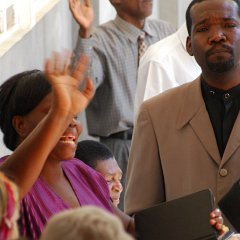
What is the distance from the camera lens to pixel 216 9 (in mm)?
3820

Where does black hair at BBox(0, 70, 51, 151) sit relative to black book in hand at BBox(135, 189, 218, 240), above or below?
above

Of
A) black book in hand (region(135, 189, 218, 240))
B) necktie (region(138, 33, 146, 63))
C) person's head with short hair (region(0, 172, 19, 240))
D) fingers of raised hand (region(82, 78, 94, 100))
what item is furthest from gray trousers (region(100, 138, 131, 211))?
person's head with short hair (region(0, 172, 19, 240))

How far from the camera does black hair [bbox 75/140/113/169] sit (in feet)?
Result: 15.6

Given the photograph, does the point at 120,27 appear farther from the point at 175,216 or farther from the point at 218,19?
the point at 175,216

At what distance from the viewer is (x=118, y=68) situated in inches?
249

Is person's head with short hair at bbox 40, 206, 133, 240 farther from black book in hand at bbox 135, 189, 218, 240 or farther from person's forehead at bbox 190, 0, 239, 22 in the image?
person's forehead at bbox 190, 0, 239, 22

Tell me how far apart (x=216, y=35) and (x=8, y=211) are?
1.64m

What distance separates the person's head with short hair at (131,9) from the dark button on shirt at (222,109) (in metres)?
2.78

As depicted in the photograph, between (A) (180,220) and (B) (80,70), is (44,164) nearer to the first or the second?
(A) (180,220)

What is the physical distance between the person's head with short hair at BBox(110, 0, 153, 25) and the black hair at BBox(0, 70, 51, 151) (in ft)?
10.2

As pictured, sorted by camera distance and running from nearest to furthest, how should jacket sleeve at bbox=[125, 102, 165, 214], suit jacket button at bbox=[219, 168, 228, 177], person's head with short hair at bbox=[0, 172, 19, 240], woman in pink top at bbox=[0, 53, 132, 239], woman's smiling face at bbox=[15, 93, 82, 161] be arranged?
1. person's head with short hair at bbox=[0, 172, 19, 240]
2. woman in pink top at bbox=[0, 53, 132, 239]
3. woman's smiling face at bbox=[15, 93, 82, 161]
4. suit jacket button at bbox=[219, 168, 228, 177]
5. jacket sleeve at bbox=[125, 102, 165, 214]

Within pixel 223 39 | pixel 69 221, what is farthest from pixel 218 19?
pixel 69 221

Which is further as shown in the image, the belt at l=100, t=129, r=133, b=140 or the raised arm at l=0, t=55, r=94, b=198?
the belt at l=100, t=129, r=133, b=140

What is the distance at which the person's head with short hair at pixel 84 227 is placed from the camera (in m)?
1.93
